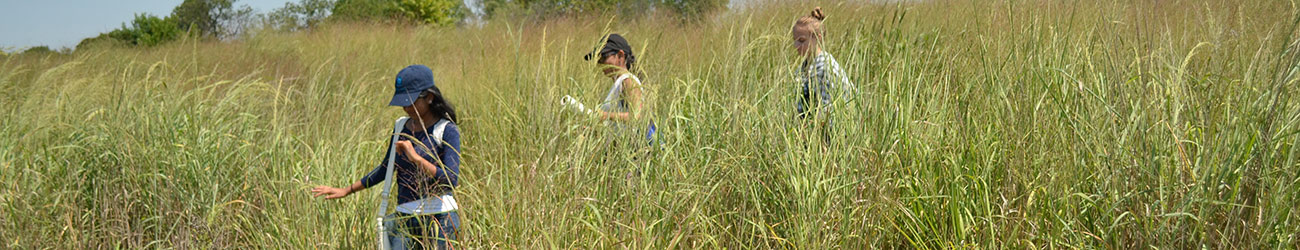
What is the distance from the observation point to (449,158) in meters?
2.66

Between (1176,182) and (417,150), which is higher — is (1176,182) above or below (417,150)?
below

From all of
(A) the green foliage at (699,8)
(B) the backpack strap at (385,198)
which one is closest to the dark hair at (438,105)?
(B) the backpack strap at (385,198)

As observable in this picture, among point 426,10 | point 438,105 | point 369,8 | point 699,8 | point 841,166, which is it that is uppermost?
point 438,105

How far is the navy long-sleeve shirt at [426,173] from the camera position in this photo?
103 inches

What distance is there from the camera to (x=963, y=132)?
9.01ft

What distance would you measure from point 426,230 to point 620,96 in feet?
2.54

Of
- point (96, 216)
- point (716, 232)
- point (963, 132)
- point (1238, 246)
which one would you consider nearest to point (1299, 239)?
point (1238, 246)

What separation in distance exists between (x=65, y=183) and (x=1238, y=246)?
3890 mm

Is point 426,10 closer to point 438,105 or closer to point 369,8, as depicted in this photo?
point 369,8

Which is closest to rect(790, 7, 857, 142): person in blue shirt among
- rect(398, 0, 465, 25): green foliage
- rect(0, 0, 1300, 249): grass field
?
rect(0, 0, 1300, 249): grass field

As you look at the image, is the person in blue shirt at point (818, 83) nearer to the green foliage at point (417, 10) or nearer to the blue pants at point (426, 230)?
the blue pants at point (426, 230)

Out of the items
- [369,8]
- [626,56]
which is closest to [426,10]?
[369,8]

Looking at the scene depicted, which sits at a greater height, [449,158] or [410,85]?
[410,85]

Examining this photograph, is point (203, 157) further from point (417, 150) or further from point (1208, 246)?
point (1208, 246)
